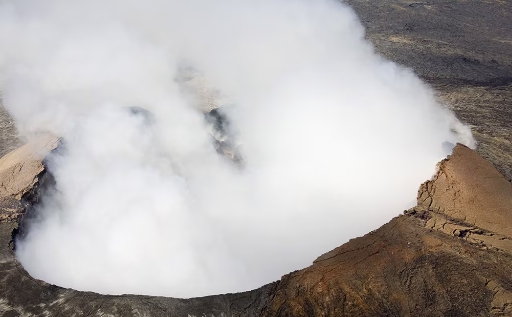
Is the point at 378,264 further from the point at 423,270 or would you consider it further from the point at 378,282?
the point at 423,270

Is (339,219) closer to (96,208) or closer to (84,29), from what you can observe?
(96,208)

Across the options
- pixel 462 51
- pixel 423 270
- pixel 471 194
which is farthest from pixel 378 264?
pixel 462 51

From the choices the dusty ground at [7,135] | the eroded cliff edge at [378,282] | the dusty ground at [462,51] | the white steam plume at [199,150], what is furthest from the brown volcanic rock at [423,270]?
the dusty ground at [7,135]

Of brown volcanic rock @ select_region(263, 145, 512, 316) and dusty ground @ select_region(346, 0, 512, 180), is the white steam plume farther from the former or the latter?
brown volcanic rock @ select_region(263, 145, 512, 316)

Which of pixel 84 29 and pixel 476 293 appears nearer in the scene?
pixel 476 293

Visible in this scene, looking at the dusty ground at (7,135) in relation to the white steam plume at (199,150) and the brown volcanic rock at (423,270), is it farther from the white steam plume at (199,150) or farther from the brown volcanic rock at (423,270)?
the brown volcanic rock at (423,270)

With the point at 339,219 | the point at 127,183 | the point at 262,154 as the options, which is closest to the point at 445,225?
the point at 339,219
